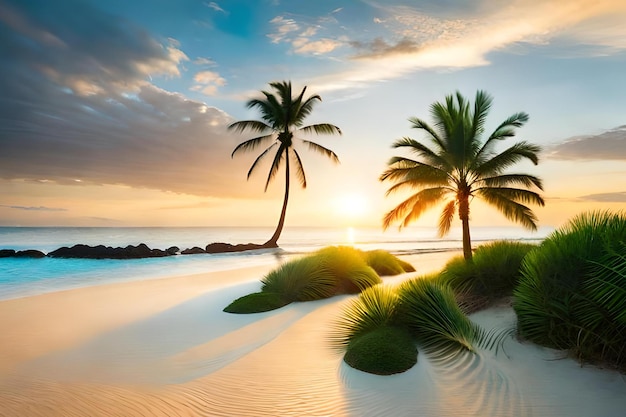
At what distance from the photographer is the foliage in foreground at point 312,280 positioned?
1043cm

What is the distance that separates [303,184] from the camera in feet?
110

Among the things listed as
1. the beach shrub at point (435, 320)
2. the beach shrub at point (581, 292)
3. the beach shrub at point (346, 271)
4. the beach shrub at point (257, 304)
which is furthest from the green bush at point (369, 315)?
the beach shrub at point (346, 271)

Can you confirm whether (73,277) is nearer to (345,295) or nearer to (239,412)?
(345,295)

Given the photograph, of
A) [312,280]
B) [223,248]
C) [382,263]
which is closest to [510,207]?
[382,263]

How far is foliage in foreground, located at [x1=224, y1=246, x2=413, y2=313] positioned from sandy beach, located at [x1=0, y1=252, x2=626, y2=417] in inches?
47.5

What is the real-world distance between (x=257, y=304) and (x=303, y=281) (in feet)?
5.86

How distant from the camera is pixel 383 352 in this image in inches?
231

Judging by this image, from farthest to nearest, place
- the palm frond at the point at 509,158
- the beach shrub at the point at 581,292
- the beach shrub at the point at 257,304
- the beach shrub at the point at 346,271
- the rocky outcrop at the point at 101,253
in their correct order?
the rocky outcrop at the point at 101,253
the palm frond at the point at 509,158
the beach shrub at the point at 346,271
the beach shrub at the point at 257,304
the beach shrub at the point at 581,292

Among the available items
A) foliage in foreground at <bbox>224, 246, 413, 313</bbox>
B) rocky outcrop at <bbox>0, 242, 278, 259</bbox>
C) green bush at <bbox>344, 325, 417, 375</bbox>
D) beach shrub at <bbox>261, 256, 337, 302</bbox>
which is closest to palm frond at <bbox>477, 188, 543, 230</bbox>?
foliage in foreground at <bbox>224, 246, 413, 313</bbox>

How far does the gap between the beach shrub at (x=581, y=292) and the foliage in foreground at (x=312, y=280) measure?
592cm

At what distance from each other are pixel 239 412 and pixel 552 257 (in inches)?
216

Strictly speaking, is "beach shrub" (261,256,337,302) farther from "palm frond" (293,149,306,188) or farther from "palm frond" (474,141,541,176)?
"palm frond" (293,149,306,188)

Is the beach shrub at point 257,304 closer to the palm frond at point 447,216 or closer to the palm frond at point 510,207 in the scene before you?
the palm frond at point 447,216

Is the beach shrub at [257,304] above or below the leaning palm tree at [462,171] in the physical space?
below
